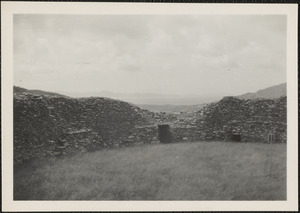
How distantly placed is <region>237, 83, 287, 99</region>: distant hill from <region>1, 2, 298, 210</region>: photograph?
2 centimetres

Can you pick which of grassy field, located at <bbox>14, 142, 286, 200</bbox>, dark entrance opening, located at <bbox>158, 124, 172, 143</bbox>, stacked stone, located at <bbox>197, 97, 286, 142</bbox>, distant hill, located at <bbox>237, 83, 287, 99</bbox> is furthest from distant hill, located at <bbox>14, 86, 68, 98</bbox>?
distant hill, located at <bbox>237, 83, 287, 99</bbox>

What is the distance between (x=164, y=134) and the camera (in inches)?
289

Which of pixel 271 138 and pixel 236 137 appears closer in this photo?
pixel 271 138

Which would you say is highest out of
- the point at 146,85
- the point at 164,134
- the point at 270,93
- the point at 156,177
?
the point at 146,85

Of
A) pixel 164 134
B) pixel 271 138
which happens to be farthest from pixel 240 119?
pixel 164 134

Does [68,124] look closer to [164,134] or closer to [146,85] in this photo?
[146,85]

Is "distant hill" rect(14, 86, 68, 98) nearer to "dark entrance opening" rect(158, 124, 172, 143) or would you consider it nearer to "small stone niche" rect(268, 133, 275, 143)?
"dark entrance opening" rect(158, 124, 172, 143)

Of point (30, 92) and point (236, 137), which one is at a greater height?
point (30, 92)

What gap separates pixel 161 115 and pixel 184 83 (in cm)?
197

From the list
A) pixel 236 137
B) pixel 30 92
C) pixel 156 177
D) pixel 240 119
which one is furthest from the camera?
pixel 240 119

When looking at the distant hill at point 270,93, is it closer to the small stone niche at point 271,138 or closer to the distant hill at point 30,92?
the small stone niche at point 271,138

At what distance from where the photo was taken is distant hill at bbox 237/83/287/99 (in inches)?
208

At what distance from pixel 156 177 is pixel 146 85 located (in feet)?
5.26

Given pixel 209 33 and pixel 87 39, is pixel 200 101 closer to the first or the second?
pixel 209 33
